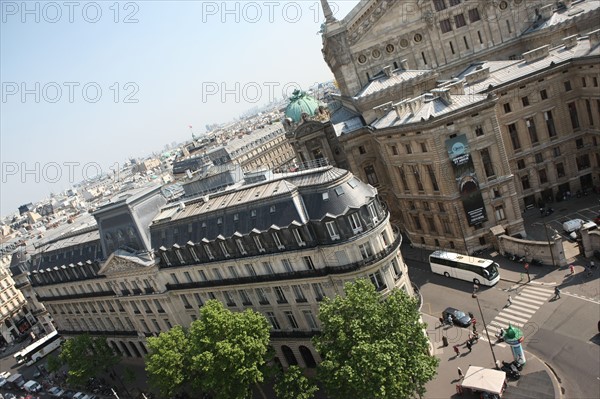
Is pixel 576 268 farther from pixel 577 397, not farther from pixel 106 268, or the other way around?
pixel 106 268

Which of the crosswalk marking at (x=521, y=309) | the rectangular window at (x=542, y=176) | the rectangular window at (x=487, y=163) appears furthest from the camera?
the rectangular window at (x=542, y=176)

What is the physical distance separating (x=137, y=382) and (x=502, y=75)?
75.3m

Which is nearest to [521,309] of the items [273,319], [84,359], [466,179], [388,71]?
[466,179]

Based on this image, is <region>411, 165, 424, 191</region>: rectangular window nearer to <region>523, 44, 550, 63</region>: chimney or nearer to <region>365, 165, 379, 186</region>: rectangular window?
<region>365, 165, 379, 186</region>: rectangular window

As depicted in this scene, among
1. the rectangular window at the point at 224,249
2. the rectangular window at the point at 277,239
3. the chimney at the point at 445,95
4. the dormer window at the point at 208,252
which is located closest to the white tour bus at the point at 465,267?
the chimney at the point at 445,95

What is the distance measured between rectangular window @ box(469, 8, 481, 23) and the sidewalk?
56342 millimetres

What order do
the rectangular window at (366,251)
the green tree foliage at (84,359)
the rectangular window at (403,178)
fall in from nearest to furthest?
the rectangular window at (366,251) < the green tree foliage at (84,359) < the rectangular window at (403,178)

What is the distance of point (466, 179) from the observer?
67.6 meters

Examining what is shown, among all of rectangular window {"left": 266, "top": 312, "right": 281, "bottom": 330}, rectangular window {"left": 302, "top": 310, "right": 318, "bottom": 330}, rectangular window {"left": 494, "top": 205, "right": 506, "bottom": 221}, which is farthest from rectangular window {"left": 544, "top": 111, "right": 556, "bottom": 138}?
rectangular window {"left": 266, "top": 312, "right": 281, "bottom": 330}

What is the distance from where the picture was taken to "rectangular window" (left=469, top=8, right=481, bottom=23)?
84856mm

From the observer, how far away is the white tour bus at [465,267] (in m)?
62.3

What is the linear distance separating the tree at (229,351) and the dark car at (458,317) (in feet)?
78.0

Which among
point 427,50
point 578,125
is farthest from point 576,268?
point 427,50

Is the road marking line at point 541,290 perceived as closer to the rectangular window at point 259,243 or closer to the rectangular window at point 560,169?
the rectangular window at point 560,169
